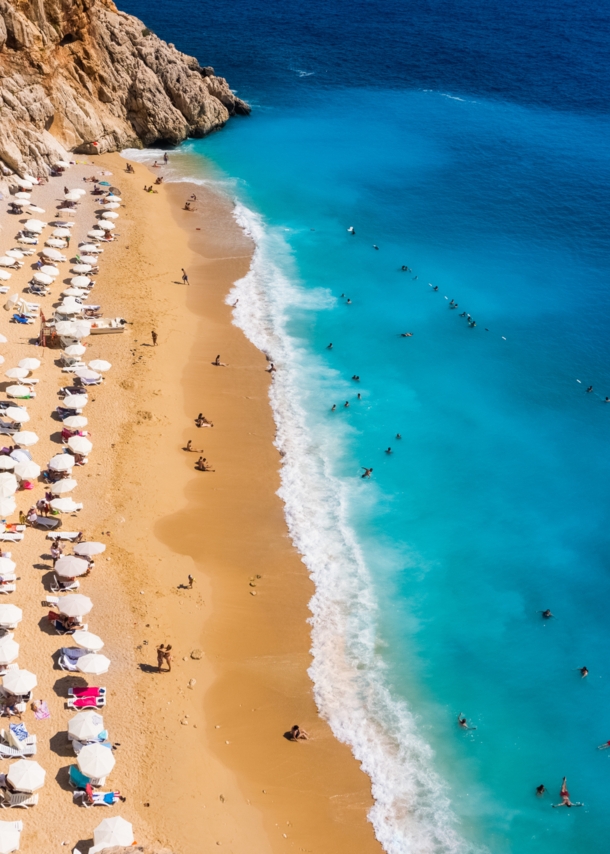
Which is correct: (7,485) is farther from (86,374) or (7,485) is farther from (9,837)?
(9,837)

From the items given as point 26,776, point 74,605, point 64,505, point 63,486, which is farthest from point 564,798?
point 63,486

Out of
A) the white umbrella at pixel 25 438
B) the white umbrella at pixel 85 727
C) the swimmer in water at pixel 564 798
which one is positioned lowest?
the swimmer in water at pixel 564 798

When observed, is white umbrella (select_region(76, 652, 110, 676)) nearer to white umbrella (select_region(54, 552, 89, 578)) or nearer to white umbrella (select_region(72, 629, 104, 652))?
white umbrella (select_region(72, 629, 104, 652))

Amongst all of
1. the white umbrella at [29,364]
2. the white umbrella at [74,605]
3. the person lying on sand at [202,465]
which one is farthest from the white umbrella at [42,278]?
the white umbrella at [74,605]

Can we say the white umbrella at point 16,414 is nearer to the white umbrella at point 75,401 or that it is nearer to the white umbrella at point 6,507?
the white umbrella at point 75,401

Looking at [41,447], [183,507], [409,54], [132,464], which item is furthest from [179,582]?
[409,54]

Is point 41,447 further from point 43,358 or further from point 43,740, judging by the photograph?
point 43,740
